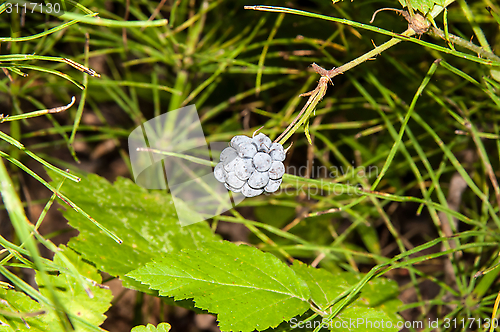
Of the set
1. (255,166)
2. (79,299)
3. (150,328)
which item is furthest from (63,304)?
(255,166)

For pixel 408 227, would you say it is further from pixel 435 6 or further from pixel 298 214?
pixel 435 6

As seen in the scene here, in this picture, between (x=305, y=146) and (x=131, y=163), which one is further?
(x=305, y=146)

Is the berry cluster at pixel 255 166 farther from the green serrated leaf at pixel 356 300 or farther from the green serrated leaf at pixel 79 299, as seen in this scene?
the green serrated leaf at pixel 79 299

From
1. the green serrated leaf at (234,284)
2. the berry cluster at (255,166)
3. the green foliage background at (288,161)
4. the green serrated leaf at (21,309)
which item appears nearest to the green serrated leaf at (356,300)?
the green foliage background at (288,161)

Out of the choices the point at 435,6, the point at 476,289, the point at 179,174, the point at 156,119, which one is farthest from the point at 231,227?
the point at 435,6

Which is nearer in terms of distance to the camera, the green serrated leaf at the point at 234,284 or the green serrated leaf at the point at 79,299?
the green serrated leaf at the point at 234,284

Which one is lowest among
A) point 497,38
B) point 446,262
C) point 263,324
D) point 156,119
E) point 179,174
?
point 446,262
